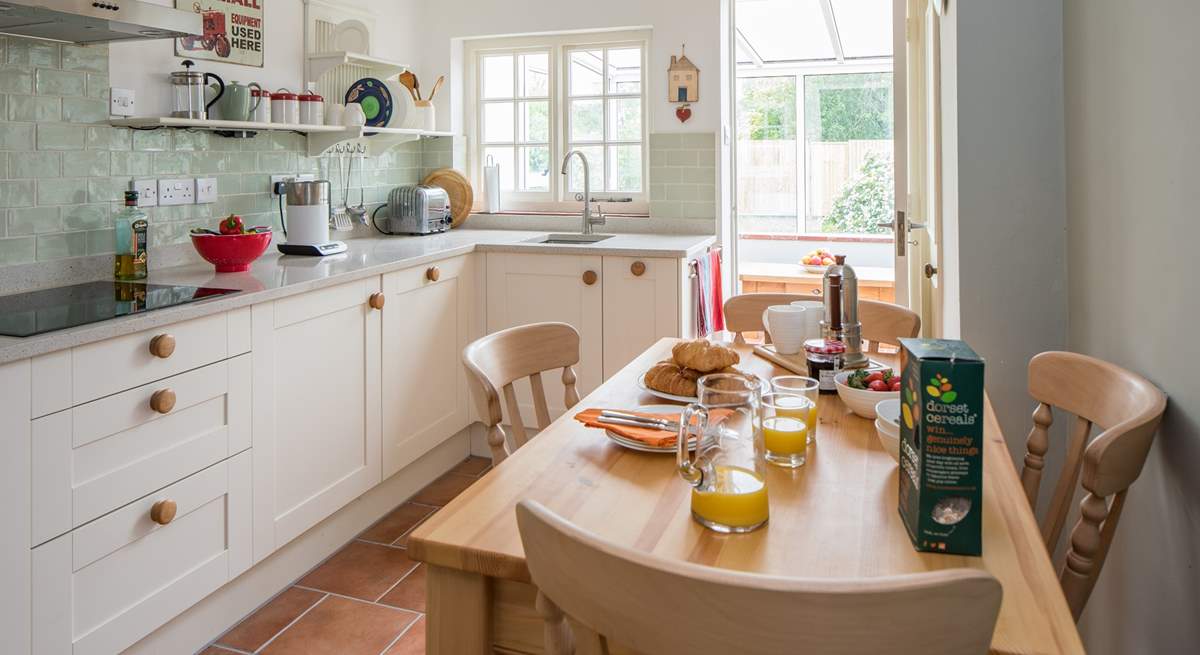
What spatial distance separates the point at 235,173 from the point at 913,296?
2.68 metres

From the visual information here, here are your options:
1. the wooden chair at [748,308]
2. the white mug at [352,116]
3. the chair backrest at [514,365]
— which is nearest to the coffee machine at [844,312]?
the chair backrest at [514,365]

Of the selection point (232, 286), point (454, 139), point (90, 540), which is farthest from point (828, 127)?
point (90, 540)

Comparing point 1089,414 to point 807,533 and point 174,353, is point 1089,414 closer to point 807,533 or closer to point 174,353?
point 807,533

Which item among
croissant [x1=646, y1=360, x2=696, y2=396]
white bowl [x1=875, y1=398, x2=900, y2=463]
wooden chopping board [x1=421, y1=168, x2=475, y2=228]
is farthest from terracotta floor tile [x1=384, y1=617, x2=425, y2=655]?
wooden chopping board [x1=421, y1=168, x2=475, y2=228]

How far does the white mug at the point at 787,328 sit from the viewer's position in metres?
2.00

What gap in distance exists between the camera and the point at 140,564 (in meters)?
2.16

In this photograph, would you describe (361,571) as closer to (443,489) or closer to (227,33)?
(443,489)

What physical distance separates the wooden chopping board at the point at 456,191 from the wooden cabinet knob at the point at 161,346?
2.55 m

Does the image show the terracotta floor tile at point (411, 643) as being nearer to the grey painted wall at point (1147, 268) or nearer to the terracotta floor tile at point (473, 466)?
the terracotta floor tile at point (473, 466)

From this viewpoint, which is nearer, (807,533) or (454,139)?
(807,533)

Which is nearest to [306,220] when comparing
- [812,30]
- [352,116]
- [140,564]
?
[352,116]

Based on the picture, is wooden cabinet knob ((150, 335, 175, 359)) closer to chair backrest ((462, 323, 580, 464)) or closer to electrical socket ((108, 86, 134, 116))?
chair backrest ((462, 323, 580, 464))

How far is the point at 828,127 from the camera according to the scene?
27.3 feet

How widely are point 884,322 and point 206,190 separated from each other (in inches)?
93.4
